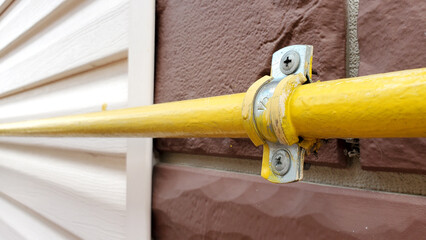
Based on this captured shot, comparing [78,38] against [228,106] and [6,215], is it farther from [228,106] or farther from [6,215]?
[6,215]

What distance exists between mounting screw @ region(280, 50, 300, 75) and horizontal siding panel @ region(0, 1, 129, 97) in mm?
349

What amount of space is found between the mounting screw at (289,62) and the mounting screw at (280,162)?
6 cm

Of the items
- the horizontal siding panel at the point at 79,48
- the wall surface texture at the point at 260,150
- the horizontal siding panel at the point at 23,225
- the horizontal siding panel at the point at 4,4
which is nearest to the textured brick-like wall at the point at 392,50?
the wall surface texture at the point at 260,150

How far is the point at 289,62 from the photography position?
0.24 metres

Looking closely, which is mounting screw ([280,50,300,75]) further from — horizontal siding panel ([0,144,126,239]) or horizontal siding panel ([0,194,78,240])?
horizontal siding panel ([0,194,78,240])

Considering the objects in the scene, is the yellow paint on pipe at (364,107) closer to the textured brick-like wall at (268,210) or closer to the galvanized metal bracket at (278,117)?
the galvanized metal bracket at (278,117)

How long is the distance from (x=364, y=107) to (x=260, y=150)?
183mm

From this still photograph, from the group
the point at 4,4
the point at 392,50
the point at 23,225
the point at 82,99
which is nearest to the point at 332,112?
the point at 392,50

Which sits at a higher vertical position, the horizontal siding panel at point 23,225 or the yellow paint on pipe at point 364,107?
the yellow paint on pipe at point 364,107

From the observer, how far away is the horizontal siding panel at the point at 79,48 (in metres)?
0.55

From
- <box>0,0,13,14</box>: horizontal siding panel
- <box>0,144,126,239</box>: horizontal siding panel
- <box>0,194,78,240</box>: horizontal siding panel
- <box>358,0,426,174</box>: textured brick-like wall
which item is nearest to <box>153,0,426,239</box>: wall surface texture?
<box>358,0,426,174</box>: textured brick-like wall

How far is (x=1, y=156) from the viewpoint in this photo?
3.49 feet

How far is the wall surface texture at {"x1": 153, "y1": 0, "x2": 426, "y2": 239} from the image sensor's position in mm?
264

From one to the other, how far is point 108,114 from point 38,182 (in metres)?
0.59
